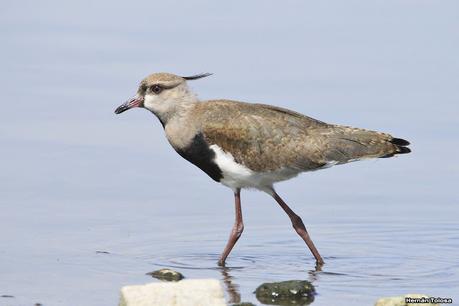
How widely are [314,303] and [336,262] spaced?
206cm

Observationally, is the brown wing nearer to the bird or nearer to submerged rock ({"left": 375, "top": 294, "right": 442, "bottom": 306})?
the bird

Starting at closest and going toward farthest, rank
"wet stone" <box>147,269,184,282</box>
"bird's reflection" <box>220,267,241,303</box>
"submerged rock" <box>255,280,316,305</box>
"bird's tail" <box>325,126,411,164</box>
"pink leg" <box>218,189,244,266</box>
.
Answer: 1. "submerged rock" <box>255,280,316,305</box>
2. "bird's reflection" <box>220,267,241,303</box>
3. "wet stone" <box>147,269,184,282</box>
4. "pink leg" <box>218,189,244,266</box>
5. "bird's tail" <box>325,126,411,164</box>

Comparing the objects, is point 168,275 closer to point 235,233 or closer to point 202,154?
point 235,233

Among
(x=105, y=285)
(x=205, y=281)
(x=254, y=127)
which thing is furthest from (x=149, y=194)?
(x=205, y=281)

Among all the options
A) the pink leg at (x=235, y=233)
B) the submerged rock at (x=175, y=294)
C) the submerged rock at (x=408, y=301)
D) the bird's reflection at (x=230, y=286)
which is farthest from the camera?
the pink leg at (x=235, y=233)

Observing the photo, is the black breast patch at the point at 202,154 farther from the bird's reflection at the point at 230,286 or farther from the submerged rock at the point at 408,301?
the submerged rock at the point at 408,301

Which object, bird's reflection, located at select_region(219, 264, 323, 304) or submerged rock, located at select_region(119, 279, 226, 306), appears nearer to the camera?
submerged rock, located at select_region(119, 279, 226, 306)

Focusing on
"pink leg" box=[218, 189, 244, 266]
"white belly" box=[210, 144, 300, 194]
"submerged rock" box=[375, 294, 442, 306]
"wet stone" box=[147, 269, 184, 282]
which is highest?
"white belly" box=[210, 144, 300, 194]

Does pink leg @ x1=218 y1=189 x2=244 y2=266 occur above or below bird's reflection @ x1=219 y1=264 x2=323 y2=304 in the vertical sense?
above

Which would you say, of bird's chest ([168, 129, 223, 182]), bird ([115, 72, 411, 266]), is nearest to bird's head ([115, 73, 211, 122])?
bird ([115, 72, 411, 266])

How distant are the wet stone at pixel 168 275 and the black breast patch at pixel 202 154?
1486 mm

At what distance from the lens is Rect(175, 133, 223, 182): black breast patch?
15031mm

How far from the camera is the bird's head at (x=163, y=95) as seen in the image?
50.6 ft

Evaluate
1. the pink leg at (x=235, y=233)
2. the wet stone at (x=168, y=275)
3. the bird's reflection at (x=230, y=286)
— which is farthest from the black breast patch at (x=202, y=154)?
the wet stone at (x=168, y=275)
